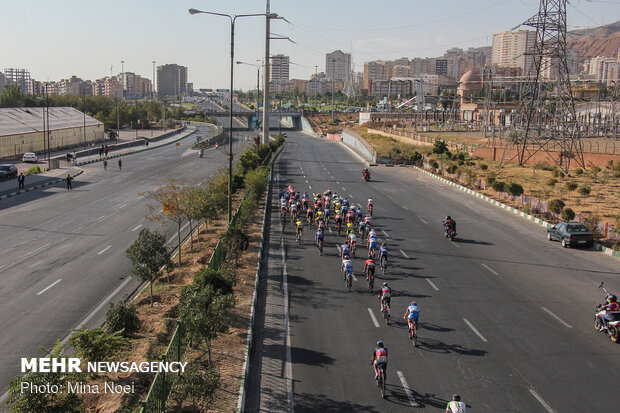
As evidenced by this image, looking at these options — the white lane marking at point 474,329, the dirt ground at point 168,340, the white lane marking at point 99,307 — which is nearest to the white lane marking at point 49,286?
the white lane marking at point 99,307

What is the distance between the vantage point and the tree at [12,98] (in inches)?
4633

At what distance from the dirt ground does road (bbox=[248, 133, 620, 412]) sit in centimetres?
62

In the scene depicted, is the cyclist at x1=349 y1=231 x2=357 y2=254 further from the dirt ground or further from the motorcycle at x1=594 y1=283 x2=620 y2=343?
the motorcycle at x1=594 y1=283 x2=620 y2=343

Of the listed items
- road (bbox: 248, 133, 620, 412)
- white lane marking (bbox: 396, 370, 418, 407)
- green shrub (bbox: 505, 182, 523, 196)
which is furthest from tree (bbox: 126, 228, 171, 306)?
green shrub (bbox: 505, 182, 523, 196)

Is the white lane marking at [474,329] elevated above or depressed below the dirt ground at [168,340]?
below

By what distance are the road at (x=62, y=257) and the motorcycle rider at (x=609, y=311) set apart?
14.7 metres

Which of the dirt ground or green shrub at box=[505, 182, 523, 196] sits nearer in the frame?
the dirt ground

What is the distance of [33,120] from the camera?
236ft

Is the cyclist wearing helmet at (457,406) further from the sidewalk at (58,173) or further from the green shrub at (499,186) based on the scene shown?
the sidewalk at (58,173)

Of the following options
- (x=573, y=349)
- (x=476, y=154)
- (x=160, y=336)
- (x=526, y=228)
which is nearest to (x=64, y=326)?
(x=160, y=336)

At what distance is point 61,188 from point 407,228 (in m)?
29.3

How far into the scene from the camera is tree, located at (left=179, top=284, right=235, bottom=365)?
12.4m

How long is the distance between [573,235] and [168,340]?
833 inches

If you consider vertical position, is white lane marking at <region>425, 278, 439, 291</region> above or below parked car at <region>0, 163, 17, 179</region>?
below
